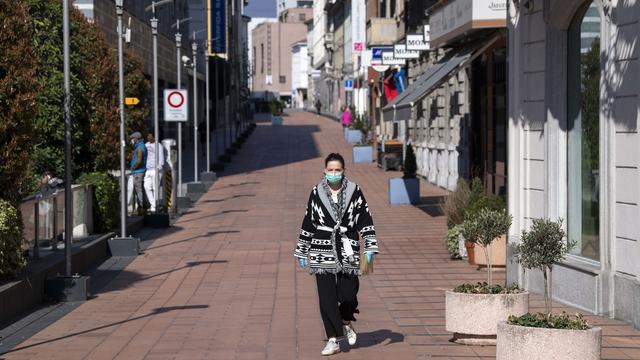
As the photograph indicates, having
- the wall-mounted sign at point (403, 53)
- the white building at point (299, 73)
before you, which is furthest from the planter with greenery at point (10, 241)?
the white building at point (299, 73)

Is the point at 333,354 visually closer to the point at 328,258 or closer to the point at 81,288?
the point at 328,258

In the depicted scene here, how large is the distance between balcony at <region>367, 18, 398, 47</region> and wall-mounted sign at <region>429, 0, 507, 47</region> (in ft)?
71.0

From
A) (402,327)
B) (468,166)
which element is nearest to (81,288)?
(402,327)

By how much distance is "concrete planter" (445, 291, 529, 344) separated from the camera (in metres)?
10.2

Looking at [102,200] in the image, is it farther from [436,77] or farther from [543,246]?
[543,246]

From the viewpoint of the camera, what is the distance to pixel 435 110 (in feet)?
119

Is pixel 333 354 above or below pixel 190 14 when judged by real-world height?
below

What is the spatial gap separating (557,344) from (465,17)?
44.6 feet

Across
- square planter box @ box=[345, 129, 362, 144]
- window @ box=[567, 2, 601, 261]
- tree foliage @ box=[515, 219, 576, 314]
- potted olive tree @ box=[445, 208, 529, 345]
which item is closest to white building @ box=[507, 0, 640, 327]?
window @ box=[567, 2, 601, 261]

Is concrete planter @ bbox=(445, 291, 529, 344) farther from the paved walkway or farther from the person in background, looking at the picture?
the person in background

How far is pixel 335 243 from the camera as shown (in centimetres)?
1038

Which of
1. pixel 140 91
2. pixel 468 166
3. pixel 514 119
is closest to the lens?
pixel 514 119

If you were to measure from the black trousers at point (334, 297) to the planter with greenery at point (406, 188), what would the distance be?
18.4 m

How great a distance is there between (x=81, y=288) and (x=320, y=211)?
4.73 meters
